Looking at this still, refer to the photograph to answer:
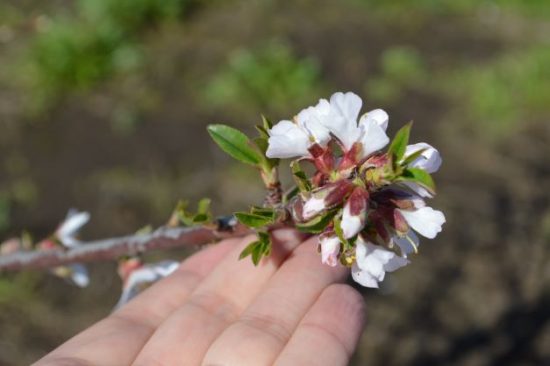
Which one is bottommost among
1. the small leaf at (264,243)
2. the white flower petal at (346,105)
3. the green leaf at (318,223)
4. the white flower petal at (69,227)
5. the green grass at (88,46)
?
the green grass at (88,46)

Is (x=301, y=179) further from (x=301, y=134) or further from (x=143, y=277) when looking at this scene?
(x=143, y=277)

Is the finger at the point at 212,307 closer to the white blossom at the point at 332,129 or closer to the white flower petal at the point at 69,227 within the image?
the white flower petal at the point at 69,227

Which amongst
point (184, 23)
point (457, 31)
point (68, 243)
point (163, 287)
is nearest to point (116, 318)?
point (163, 287)

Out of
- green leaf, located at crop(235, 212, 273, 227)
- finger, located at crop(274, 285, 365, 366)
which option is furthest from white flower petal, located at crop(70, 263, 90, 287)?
green leaf, located at crop(235, 212, 273, 227)

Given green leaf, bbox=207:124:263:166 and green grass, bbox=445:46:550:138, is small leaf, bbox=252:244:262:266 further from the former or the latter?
green grass, bbox=445:46:550:138

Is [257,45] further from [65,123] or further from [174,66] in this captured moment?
[65,123]

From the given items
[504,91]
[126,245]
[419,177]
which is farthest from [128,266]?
[504,91]

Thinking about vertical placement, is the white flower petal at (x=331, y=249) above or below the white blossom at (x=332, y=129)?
below

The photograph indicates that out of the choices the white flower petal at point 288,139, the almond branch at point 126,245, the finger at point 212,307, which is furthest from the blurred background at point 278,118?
the white flower petal at point 288,139
